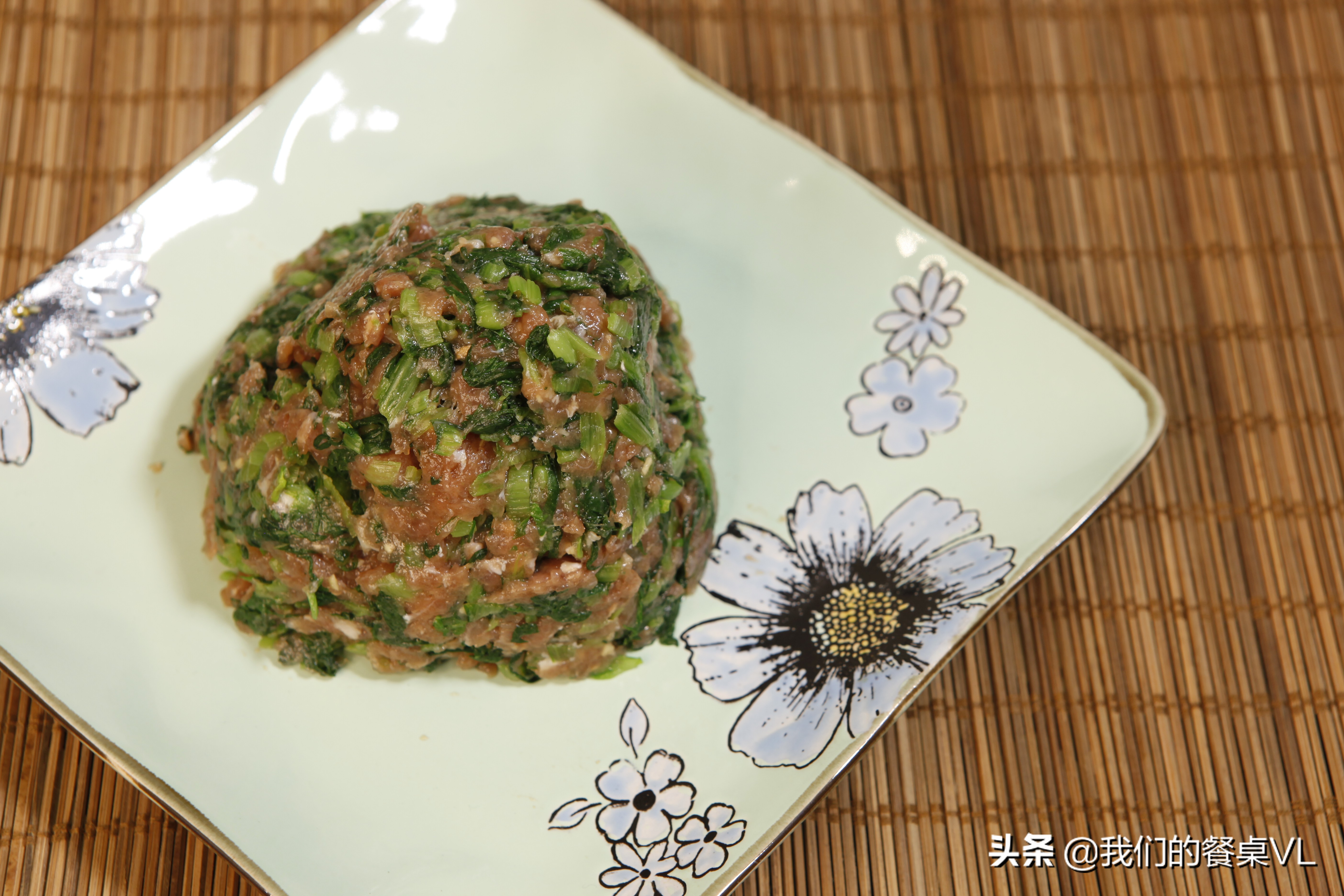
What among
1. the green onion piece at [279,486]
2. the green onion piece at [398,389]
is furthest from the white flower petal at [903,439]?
the green onion piece at [279,486]

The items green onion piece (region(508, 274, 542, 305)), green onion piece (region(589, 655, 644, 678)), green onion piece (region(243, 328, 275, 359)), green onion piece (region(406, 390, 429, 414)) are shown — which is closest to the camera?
green onion piece (region(406, 390, 429, 414))

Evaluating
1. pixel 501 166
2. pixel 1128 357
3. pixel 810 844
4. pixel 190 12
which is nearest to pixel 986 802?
pixel 810 844

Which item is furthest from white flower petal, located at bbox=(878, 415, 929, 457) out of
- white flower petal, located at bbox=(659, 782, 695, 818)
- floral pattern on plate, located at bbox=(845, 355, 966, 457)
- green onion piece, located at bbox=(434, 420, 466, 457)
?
green onion piece, located at bbox=(434, 420, 466, 457)

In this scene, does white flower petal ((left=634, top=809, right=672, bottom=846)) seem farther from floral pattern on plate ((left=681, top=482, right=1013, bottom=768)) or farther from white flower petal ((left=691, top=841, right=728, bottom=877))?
floral pattern on plate ((left=681, top=482, right=1013, bottom=768))

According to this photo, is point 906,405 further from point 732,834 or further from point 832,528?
point 732,834

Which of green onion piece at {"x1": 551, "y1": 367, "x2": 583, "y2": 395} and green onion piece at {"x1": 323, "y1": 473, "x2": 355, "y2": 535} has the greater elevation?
green onion piece at {"x1": 551, "y1": 367, "x2": 583, "y2": 395}

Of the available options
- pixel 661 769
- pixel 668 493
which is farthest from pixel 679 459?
pixel 661 769
